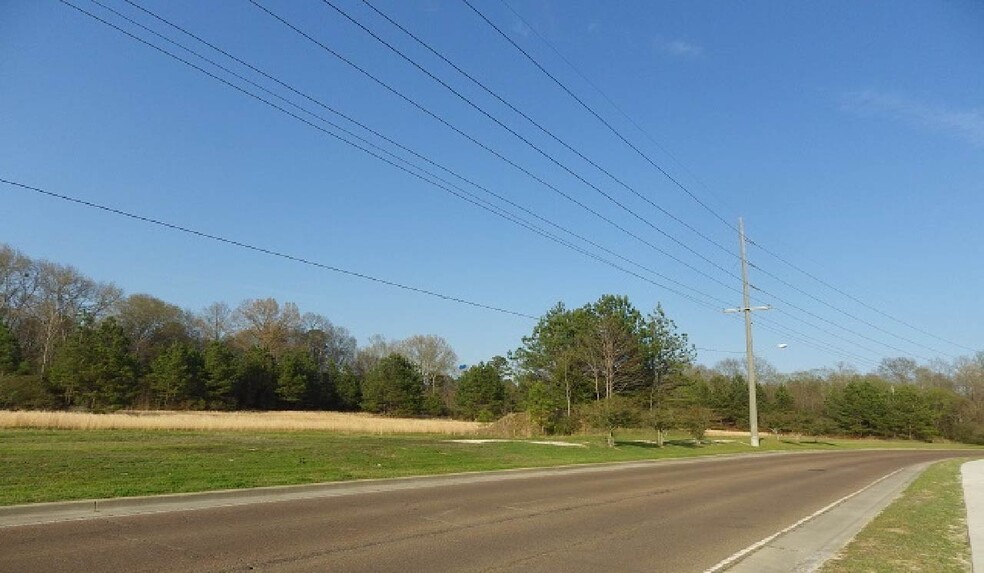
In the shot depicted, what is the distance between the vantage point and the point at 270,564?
726 cm

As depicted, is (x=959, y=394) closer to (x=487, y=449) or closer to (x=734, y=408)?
(x=734, y=408)

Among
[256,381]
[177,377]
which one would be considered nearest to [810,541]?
[177,377]

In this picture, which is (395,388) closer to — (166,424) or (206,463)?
(166,424)

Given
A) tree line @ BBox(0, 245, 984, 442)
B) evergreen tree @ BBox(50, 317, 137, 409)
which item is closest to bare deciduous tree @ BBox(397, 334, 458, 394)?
tree line @ BBox(0, 245, 984, 442)

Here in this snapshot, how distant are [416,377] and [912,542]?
84.3m

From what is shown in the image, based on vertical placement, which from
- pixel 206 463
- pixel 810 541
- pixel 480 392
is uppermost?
pixel 480 392

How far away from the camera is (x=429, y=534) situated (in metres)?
9.48

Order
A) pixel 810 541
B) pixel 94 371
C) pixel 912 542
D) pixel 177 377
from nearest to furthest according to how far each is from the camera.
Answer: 1. pixel 912 542
2. pixel 810 541
3. pixel 94 371
4. pixel 177 377

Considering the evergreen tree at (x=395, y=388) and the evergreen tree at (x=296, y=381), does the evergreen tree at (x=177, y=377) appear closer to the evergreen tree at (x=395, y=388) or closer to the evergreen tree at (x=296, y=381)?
the evergreen tree at (x=296, y=381)

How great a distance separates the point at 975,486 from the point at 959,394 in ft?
329

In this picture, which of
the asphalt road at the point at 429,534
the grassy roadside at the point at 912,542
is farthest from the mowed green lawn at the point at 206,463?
the grassy roadside at the point at 912,542

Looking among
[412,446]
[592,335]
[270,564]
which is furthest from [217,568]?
[592,335]

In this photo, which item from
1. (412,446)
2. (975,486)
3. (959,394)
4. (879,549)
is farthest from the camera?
(959,394)

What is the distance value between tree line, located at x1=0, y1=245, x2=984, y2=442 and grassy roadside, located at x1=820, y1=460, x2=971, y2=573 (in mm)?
21023
